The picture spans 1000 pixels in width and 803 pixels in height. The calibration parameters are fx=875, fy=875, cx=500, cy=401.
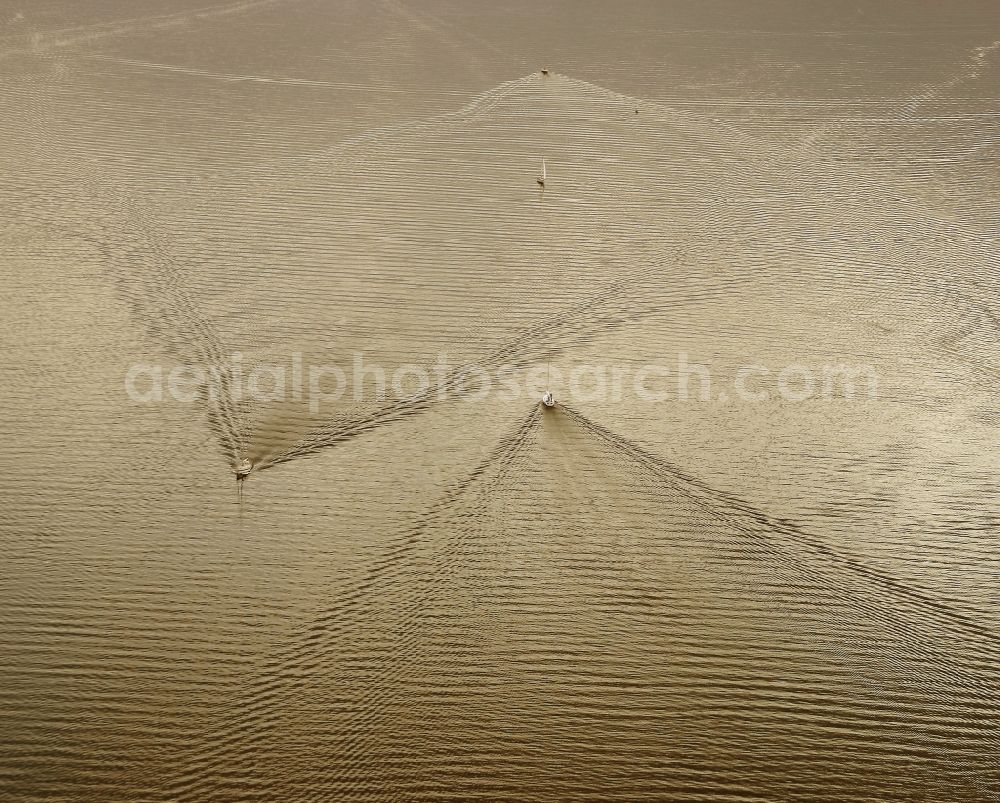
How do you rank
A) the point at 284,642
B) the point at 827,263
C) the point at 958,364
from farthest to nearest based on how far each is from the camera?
the point at 827,263, the point at 958,364, the point at 284,642

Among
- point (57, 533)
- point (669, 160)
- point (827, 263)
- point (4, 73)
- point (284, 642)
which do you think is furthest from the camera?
point (4, 73)

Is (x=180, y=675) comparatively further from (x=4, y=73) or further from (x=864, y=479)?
(x=4, y=73)

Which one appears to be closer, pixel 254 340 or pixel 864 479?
pixel 864 479

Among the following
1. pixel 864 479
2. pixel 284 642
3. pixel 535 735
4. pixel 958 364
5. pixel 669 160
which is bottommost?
pixel 535 735

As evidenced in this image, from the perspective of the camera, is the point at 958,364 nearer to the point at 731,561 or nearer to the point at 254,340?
the point at 731,561

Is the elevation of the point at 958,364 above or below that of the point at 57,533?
above

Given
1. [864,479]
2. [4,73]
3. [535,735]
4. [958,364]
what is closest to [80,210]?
[4,73]
